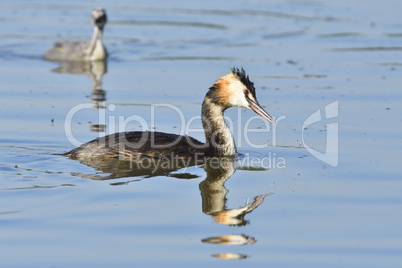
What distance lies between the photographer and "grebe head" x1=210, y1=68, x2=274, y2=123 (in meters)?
10.7

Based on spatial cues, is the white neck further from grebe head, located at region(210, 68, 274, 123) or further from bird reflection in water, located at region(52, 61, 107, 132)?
bird reflection in water, located at region(52, 61, 107, 132)

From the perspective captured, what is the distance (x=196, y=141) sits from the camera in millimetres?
10766

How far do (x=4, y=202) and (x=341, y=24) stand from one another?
45.9 feet

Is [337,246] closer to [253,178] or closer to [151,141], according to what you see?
[253,178]

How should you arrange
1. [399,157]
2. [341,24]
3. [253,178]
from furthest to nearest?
1. [341,24]
2. [399,157]
3. [253,178]

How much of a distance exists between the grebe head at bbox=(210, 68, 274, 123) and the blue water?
74cm

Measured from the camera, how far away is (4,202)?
8359 millimetres

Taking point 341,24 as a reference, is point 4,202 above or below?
below

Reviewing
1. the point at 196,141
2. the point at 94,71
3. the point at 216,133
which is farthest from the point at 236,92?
the point at 94,71

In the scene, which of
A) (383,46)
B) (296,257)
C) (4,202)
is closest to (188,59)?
(383,46)

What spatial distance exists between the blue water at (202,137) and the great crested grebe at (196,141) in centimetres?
34

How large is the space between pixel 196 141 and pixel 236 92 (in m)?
0.78

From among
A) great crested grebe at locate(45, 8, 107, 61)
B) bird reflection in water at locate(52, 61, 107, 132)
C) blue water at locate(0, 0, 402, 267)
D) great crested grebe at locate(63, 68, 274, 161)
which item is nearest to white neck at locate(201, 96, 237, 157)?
great crested grebe at locate(63, 68, 274, 161)

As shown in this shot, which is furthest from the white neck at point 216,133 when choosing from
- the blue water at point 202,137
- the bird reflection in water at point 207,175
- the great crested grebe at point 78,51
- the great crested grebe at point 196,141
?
the great crested grebe at point 78,51
